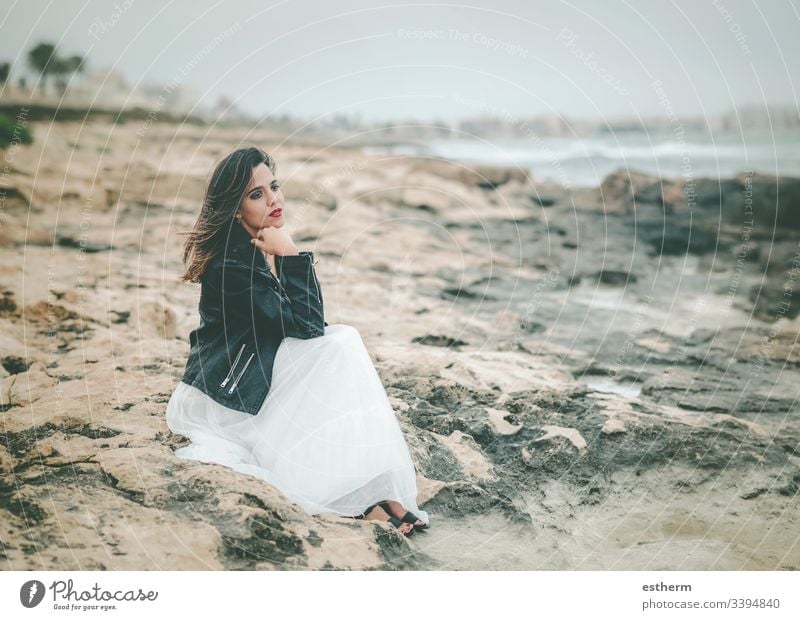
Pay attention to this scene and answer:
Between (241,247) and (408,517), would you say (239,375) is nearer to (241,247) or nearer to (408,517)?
(241,247)

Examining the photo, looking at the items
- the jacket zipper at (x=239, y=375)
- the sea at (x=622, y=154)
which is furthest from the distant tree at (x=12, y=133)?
the jacket zipper at (x=239, y=375)

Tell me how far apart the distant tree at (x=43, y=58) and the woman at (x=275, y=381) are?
17.8 ft

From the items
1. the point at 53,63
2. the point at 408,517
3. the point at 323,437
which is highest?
the point at 53,63

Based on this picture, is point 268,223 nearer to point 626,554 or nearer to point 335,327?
point 335,327

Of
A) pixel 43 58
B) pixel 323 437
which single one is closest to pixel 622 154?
pixel 43 58

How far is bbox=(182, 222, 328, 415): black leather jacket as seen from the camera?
11.5 ft

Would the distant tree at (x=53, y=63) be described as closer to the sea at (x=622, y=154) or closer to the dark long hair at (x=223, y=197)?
the sea at (x=622, y=154)

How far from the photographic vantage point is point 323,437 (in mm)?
3359

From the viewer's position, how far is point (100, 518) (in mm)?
3180

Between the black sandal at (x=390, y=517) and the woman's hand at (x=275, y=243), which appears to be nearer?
the black sandal at (x=390, y=517)

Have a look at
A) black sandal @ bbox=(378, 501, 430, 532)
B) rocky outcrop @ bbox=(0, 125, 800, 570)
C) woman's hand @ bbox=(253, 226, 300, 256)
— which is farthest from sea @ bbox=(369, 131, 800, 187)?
black sandal @ bbox=(378, 501, 430, 532)

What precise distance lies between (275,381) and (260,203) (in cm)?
84

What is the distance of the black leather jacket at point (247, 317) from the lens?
11.5ft

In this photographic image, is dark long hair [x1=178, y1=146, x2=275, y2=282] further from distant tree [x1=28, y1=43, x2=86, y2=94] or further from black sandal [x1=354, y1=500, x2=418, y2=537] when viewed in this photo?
distant tree [x1=28, y1=43, x2=86, y2=94]
